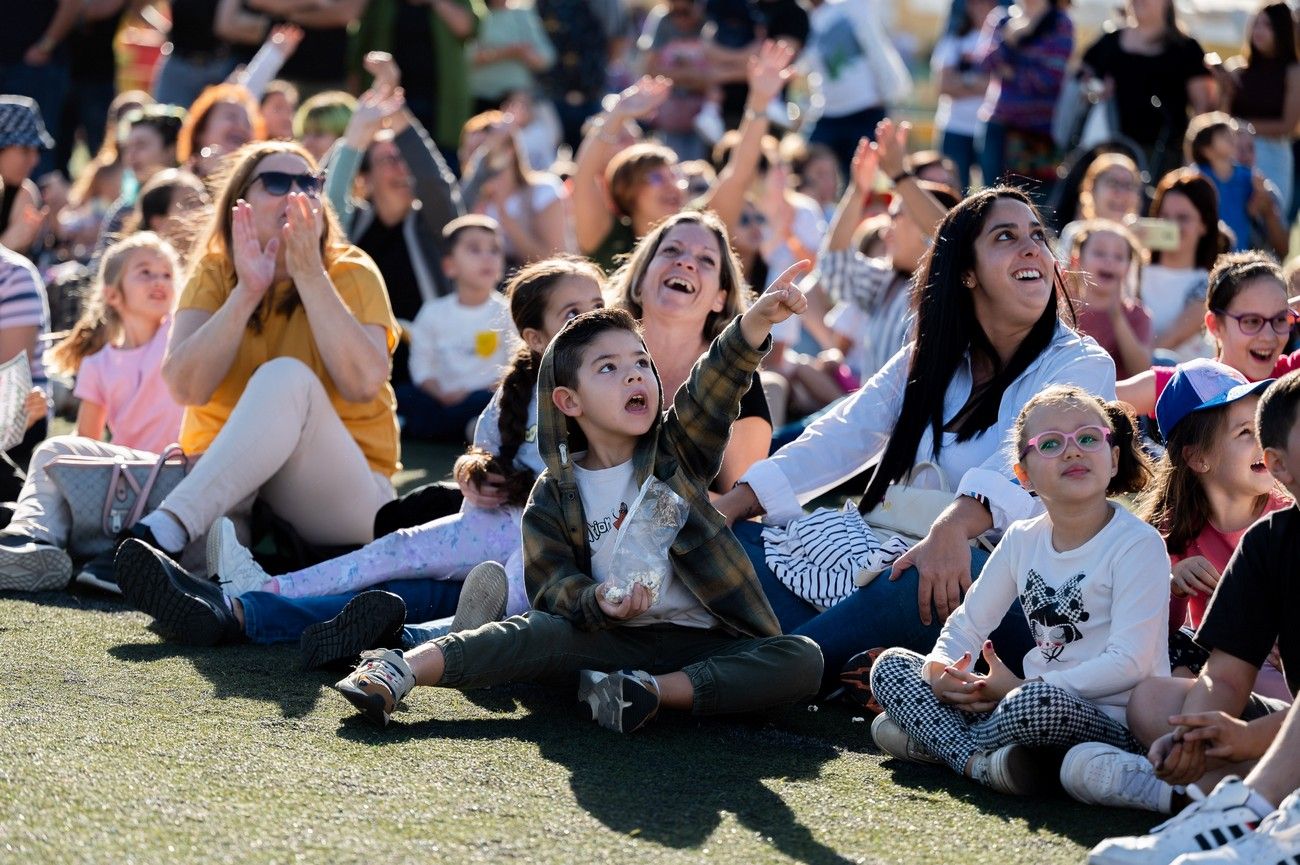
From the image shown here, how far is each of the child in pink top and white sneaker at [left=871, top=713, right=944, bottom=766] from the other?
297cm

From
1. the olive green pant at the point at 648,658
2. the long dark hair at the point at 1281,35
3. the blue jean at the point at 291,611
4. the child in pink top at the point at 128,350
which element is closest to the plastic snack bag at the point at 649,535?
the olive green pant at the point at 648,658

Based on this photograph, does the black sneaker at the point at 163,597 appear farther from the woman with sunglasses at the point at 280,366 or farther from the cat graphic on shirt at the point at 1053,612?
the cat graphic on shirt at the point at 1053,612

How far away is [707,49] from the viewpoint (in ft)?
34.6

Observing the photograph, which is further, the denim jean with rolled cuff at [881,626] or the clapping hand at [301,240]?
the clapping hand at [301,240]

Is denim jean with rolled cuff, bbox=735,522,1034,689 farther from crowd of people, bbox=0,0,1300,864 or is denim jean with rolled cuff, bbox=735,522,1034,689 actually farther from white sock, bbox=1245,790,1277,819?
white sock, bbox=1245,790,1277,819

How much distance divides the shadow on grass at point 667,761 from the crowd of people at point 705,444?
0.09 metres

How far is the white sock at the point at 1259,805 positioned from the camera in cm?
267

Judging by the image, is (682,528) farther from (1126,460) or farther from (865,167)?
(865,167)

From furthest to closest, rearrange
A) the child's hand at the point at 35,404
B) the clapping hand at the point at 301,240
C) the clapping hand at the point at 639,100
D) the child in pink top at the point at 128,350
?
1. the clapping hand at the point at 639,100
2. the child in pink top at the point at 128,350
3. the child's hand at the point at 35,404
4. the clapping hand at the point at 301,240

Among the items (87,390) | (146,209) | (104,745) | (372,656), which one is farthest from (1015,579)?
(146,209)

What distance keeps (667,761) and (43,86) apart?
28.4 ft

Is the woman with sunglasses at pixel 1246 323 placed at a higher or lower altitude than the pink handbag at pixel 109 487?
higher

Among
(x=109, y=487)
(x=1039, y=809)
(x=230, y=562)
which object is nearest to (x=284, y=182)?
(x=109, y=487)

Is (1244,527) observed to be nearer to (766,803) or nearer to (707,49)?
(766,803)
